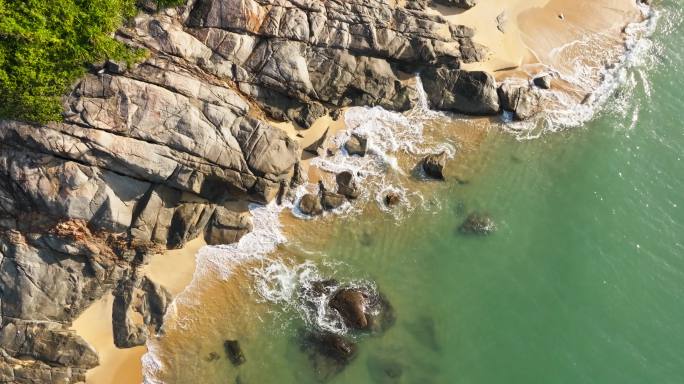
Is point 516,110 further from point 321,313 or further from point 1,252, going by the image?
point 1,252

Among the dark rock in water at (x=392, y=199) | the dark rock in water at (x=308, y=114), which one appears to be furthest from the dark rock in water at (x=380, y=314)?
the dark rock in water at (x=308, y=114)

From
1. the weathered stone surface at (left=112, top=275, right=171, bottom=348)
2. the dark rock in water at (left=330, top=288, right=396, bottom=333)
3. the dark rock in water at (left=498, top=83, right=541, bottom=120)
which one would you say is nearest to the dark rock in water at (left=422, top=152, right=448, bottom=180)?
the dark rock in water at (left=498, top=83, right=541, bottom=120)

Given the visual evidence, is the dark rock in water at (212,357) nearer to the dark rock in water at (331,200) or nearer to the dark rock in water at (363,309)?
the dark rock in water at (363,309)

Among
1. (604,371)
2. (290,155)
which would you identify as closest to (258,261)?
(290,155)

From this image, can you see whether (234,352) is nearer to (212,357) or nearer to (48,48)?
(212,357)

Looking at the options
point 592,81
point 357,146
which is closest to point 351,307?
point 357,146
